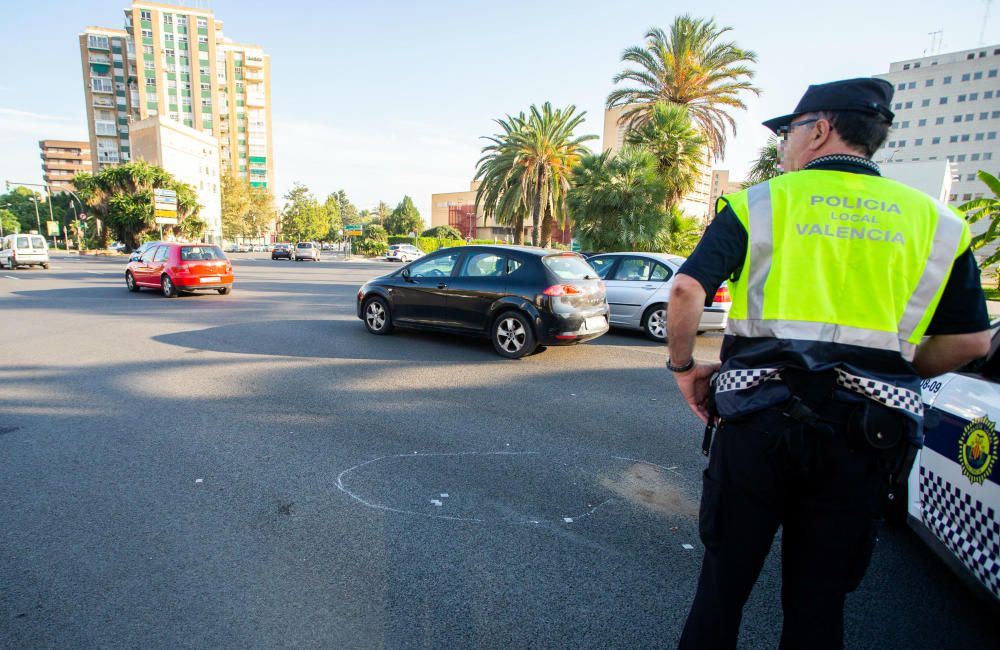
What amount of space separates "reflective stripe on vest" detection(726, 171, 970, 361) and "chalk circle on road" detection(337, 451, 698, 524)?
6.87 ft

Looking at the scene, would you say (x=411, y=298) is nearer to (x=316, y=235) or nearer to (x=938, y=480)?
(x=938, y=480)

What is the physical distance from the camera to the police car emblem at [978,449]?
2246 millimetres

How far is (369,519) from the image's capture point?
10.7ft

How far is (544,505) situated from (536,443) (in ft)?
3.54

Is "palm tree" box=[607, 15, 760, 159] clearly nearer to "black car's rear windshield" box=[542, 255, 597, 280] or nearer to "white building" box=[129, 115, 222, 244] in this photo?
"black car's rear windshield" box=[542, 255, 597, 280]

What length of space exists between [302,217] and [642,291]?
224 ft

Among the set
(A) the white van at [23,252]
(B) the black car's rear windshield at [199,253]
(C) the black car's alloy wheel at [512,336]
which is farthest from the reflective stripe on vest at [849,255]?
(A) the white van at [23,252]

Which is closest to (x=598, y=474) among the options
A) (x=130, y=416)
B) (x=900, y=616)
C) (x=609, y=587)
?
(x=609, y=587)

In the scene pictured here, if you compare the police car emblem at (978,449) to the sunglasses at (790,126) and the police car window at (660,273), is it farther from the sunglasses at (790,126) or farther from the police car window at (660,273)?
the police car window at (660,273)

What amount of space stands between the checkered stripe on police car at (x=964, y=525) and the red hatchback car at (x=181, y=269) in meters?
16.3

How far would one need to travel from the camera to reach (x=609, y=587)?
2.65 m

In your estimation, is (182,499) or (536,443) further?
(536,443)

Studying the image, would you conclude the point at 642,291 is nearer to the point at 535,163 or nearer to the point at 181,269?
the point at 181,269

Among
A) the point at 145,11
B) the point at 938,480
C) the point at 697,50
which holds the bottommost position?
the point at 938,480
